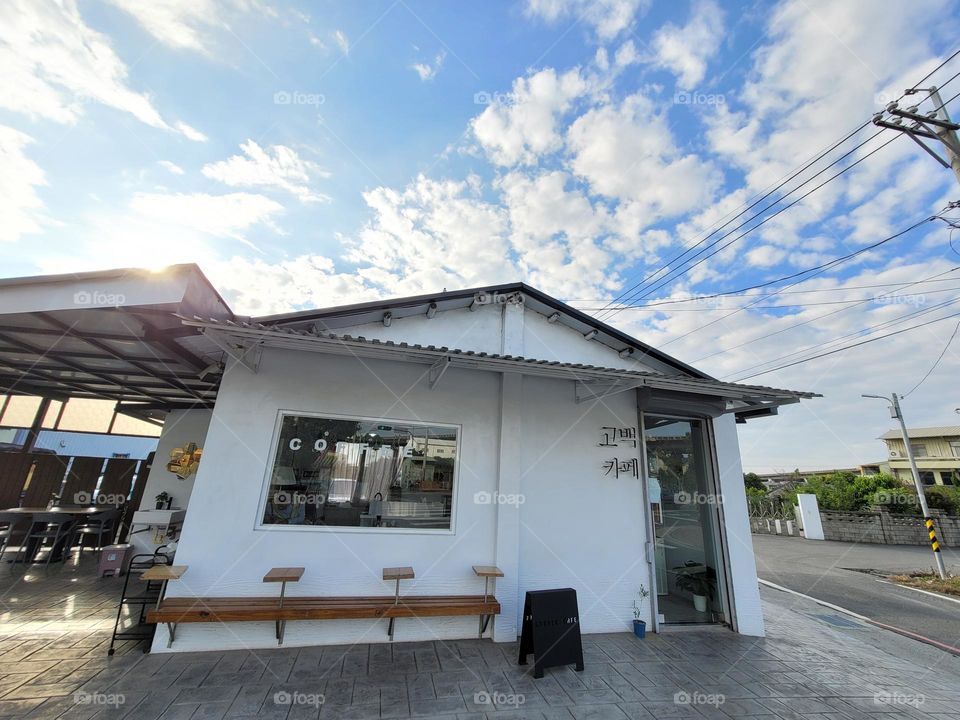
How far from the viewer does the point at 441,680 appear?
3322 millimetres

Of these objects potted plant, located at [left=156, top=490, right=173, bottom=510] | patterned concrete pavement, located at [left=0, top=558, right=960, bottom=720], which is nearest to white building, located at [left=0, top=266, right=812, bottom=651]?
patterned concrete pavement, located at [left=0, top=558, right=960, bottom=720]

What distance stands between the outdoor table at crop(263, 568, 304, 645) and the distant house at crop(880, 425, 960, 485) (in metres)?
37.0

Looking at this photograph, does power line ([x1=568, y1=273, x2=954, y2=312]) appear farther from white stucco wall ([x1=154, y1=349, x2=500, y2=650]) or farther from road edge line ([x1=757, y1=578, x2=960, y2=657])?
road edge line ([x1=757, y1=578, x2=960, y2=657])

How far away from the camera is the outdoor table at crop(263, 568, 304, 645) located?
3.49m

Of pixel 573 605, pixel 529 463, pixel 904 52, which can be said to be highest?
pixel 904 52

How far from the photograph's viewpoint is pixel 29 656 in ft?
10.8

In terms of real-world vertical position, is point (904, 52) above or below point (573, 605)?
above

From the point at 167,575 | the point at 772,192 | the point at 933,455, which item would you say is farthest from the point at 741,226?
the point at 933,455

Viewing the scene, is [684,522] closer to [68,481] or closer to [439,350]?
[439,350]

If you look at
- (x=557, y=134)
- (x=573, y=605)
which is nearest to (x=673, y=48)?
(x=557, y=134)

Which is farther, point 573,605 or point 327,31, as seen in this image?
point 327,31

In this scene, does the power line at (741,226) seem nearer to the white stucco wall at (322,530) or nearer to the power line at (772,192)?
the power line at (772,192)

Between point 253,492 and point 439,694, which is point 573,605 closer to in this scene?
point 439,694

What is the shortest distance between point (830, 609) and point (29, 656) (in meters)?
11.3
